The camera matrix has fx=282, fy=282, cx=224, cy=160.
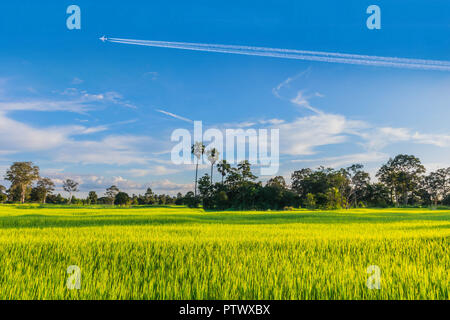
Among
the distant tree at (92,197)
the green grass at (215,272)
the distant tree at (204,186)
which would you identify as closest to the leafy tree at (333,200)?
the distant tree at (204,186)

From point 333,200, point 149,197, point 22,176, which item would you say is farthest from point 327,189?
point 22,176

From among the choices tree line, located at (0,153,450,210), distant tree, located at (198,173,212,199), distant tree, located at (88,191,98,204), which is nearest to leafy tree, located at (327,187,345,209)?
tree line, located at (0,153,450,210)

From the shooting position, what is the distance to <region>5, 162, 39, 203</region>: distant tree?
8331 centimetres

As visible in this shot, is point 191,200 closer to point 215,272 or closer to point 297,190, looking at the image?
point 297,190

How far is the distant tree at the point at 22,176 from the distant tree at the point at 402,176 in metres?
102

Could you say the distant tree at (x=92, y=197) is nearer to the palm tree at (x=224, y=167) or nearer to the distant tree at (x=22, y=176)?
the distant tree at (x=22, y=176)

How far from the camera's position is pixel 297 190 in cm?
7519

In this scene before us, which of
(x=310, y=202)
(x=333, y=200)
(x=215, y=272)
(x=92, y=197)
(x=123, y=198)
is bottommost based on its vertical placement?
(x=92, y=197)

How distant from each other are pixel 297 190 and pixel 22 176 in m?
80.7

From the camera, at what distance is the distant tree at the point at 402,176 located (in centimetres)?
7288

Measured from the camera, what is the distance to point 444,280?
400 cm

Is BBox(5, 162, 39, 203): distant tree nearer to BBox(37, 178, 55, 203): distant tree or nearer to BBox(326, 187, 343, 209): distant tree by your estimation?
BBox(37, 178, 55, 203): distant tree

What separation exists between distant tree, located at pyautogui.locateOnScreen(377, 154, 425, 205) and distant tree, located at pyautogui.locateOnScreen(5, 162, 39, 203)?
102m
